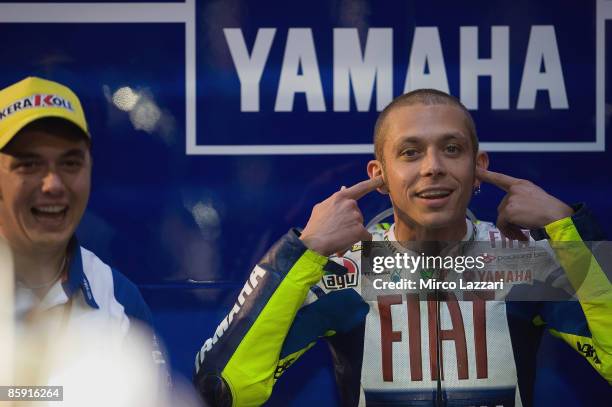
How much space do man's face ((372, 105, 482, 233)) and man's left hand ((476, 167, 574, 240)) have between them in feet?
0.24

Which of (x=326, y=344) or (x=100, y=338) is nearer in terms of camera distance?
(x=100, y=338)

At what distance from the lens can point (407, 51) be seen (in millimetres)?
2180

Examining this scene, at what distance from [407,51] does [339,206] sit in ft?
1.38

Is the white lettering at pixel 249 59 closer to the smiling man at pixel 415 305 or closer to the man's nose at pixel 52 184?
the smiling man at pixel 415 305

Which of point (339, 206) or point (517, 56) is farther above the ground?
point (517, 56)

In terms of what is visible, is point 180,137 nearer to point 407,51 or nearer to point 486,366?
point 407,51

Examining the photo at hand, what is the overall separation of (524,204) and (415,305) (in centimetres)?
35

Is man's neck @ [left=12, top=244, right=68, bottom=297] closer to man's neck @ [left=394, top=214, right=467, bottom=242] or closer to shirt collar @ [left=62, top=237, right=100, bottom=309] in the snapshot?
shirt collar @ [left=62, top=237, right=100, bottom=309]

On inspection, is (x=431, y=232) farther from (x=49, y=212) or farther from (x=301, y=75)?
(x=49, y=212)

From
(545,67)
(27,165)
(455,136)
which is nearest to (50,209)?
(27,165)

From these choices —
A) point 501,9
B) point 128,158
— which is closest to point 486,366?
point 501,9

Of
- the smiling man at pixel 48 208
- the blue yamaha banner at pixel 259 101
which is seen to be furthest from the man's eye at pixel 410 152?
the smiling man at pixel 48 208

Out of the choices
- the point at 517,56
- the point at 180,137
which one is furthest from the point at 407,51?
the point at 180,137

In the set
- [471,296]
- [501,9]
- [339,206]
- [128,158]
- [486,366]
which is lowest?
[486,366]
